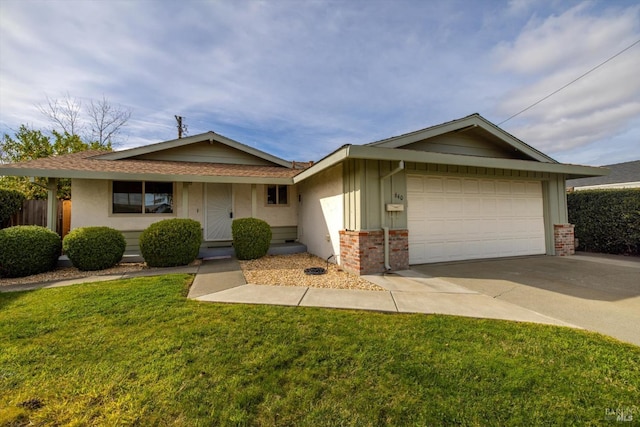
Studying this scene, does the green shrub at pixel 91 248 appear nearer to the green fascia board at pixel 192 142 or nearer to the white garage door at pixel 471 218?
the green fascia board at pixel 192 142

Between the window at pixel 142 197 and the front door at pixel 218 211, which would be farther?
the front door at pixel 218 211

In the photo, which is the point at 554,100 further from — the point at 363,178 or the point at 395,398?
the point at 395,398

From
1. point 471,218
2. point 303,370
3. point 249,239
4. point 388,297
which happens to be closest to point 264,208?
point 249,239

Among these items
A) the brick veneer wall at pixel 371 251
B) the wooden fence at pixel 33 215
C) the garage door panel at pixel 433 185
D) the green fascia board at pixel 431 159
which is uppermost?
the green fascia board at pixel 431 159

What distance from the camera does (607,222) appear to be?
902cm

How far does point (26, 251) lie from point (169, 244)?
292 cm

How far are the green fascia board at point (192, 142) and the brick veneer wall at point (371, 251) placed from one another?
5.57 meters

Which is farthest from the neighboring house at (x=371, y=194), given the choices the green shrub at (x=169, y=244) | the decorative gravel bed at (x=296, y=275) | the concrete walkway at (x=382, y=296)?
the green shrub at (x=169, y=244)

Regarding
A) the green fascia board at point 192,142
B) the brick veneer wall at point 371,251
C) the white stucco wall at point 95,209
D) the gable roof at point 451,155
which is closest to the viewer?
the gable roof at point 451,155

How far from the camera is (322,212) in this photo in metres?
7.97

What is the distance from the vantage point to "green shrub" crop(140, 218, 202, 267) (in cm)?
660

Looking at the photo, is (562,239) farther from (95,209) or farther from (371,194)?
(95,209)

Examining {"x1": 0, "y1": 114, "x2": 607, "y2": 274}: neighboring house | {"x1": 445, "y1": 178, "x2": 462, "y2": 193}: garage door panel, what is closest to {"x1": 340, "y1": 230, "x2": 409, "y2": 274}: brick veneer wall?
{"x1": 0, "y1": 114, "x2": 607, "y2": 274}: neighboring house

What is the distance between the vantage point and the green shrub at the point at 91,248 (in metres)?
6.29
